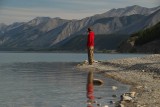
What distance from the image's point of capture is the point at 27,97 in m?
18.7

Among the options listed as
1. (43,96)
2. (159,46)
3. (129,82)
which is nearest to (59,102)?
(43,96)

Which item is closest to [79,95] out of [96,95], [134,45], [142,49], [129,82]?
[96,95]

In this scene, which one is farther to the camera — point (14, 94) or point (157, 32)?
point (157, 32)

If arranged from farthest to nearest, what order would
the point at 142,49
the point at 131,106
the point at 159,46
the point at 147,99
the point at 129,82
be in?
the point at 142,49, the point at 159,46, the point at 129,82, the point at 147,99, the point at 131,106

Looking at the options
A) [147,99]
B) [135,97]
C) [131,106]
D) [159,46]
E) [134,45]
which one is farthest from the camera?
[134,45]

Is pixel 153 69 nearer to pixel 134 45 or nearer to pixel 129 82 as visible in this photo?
pixel 129 82

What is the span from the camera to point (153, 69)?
31.6 metres

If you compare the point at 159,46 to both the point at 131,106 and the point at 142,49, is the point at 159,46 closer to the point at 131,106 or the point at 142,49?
the point at 142,49

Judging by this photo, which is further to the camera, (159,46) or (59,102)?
(159,46)

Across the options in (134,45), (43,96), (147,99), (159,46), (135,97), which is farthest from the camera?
(134,45)

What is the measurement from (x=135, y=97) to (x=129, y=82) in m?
7.81

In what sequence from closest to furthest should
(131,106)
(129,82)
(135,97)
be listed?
(131,106) < (135,97) < (129,82)

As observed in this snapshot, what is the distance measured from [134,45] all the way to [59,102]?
159 m

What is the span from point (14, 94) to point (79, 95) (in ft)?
10.6
